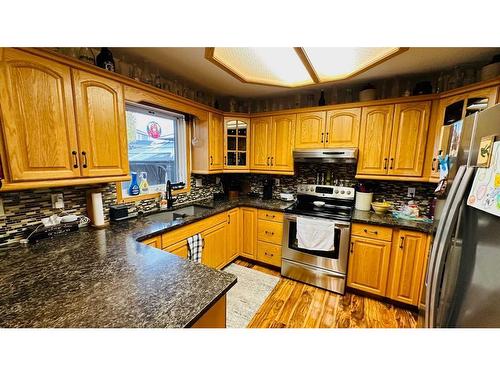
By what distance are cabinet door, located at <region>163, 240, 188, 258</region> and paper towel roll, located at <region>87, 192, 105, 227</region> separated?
610mm

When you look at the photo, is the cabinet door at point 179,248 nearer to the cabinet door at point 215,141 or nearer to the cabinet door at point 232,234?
the cabinet door at point 232,234

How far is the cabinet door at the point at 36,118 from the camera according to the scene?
1046mm

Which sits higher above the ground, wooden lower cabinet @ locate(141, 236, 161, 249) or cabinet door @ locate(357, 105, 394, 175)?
cabinet door @ locate(357, 105, 394, 175)

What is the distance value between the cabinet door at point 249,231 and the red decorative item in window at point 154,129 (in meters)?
1.43

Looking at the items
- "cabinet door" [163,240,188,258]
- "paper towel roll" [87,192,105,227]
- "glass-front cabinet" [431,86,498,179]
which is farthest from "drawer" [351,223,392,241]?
"paper towel roll" [87,192,105,227]

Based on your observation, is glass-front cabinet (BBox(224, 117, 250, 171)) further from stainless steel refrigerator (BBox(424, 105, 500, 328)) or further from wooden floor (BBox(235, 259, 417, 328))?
stainless steel refrigerator (BBox(424, 105, 500, 328))

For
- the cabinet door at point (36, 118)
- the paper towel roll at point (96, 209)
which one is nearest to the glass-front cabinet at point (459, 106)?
the cabinet door at point (36, 118)

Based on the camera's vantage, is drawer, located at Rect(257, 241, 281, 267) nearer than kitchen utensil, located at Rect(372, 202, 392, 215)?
No

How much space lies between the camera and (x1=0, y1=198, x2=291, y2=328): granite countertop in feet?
2.39

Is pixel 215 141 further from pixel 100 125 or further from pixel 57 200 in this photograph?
pixel 57 200

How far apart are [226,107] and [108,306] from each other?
294 cm

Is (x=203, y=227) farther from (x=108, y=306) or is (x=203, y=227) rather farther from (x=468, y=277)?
(x=468, y=277)

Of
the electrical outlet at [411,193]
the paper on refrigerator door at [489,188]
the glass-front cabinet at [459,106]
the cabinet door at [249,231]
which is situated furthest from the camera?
the cabinet door at [249,231]
